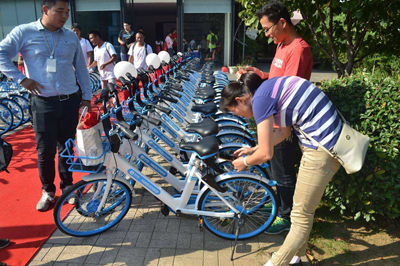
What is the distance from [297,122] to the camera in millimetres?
2162

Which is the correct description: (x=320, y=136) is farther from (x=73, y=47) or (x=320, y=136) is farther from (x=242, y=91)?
(x=73, y=47)

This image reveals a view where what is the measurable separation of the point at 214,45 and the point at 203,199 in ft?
43.1

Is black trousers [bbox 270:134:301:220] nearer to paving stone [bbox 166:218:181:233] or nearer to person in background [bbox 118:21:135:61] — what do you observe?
paving stone [bbox 166:218:181:233]

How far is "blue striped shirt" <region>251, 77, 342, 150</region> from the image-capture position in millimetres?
2089

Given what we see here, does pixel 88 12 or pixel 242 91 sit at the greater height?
pixel 88 12

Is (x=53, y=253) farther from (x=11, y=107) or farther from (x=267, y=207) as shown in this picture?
(x=11, y=107)

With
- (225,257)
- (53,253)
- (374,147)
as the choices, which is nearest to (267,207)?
(225,257)

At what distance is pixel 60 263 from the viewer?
268cm

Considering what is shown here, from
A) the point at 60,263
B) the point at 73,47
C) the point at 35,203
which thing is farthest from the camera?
the point at 35,203

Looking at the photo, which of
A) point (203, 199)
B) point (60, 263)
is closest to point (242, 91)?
point (203, 199)

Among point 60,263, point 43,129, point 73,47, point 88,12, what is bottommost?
point 60,263

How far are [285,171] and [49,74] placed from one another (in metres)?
2.48

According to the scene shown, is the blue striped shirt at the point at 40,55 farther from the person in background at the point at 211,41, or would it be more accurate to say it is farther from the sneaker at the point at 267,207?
the person in background at the point at 211,41

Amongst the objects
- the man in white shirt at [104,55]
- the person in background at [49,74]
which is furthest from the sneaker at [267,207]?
the man in white shirt at [104,55]
